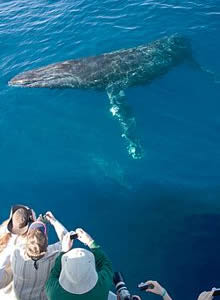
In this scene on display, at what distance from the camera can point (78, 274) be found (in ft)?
20.9

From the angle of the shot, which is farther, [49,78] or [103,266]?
[49,78]

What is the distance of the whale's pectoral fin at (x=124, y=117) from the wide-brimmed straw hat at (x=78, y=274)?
1008 cm

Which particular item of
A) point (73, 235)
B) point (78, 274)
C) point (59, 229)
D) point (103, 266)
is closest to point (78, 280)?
point (78, 274)

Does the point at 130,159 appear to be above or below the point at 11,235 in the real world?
below

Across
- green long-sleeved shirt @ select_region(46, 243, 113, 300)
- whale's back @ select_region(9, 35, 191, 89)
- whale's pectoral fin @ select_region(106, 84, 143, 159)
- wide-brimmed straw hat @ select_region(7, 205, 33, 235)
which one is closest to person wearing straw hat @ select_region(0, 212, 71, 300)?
wide-brimmed straw hat @ select_region(7, 205, 33, 235)

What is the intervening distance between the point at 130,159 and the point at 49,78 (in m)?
6.49

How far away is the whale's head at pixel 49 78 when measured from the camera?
64.4ft

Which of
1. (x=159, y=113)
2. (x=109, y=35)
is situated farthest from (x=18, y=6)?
(x=159, y=113)

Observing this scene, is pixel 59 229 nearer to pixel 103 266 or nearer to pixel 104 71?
pixel 103 266

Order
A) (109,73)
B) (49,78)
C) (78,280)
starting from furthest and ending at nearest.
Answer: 1. (49,78)
2. (109,73)
3. (78,280)

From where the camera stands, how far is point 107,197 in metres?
15.1

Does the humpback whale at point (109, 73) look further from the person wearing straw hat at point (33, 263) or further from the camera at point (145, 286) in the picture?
the camera at point (145, 286)

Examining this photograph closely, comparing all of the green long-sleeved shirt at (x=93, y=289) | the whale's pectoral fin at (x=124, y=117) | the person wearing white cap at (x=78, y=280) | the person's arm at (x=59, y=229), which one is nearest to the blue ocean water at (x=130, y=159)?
the whale's pectoral fin at (x=124, y=117)

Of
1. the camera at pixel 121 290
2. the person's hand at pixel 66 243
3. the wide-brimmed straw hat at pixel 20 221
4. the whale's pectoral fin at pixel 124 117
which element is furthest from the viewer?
the whale's pectoral fin at pixel 124 117
